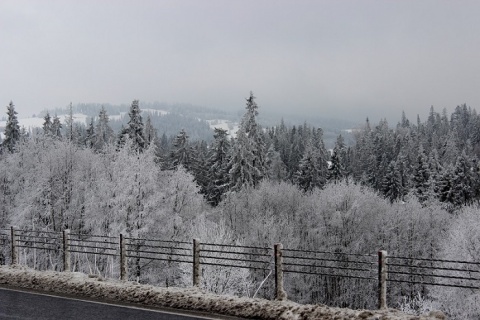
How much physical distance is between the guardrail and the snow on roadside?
1.05m

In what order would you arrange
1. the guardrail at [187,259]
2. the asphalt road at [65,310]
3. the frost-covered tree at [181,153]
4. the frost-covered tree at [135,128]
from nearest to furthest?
1. the asphalt road at [65,310]
2. the guardrail at [187,259]
3. the frost-covered tree at [135,128]
4. the frost-covered tree at [181,153]

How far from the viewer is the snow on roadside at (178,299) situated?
388 inches

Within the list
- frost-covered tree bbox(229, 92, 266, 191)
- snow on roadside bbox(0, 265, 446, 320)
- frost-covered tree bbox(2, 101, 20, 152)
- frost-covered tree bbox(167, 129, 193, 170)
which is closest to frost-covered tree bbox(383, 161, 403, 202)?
frost-covered tree bbox(229, 92, 266, 191)

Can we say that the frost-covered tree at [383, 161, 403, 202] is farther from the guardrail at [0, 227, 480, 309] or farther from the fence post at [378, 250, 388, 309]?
the fence post at [378, 250, 388, 309]

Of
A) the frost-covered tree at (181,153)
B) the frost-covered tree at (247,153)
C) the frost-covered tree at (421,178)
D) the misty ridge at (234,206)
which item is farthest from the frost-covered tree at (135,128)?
the frost-covered tree at (421,178)

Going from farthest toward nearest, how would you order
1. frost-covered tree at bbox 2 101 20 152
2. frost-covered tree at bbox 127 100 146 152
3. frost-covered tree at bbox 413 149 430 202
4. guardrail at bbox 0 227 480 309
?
frost-covered tree at bbox 413 149 430 202, frost-covered tree at bbox 2 101 20 152, frost-covered tree at bbox 127 100 146 152, guardrail at bbox 0 227 480 309

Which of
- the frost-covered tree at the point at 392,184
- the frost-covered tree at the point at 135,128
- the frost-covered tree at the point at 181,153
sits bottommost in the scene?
the frost-covered tree at the point at 392,184

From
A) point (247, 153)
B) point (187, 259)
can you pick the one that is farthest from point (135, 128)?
point (187, 259)

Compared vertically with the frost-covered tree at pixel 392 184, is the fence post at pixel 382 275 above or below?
above

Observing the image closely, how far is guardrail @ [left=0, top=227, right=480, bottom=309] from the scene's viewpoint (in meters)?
11.8

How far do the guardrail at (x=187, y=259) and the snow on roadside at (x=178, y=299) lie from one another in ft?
3.44

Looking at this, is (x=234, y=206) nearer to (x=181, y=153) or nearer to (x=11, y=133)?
(x=181, y=153)

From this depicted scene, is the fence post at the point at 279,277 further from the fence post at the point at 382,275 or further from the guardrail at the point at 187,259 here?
the fence post at the point at 382,275

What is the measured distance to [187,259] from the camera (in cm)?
3675
